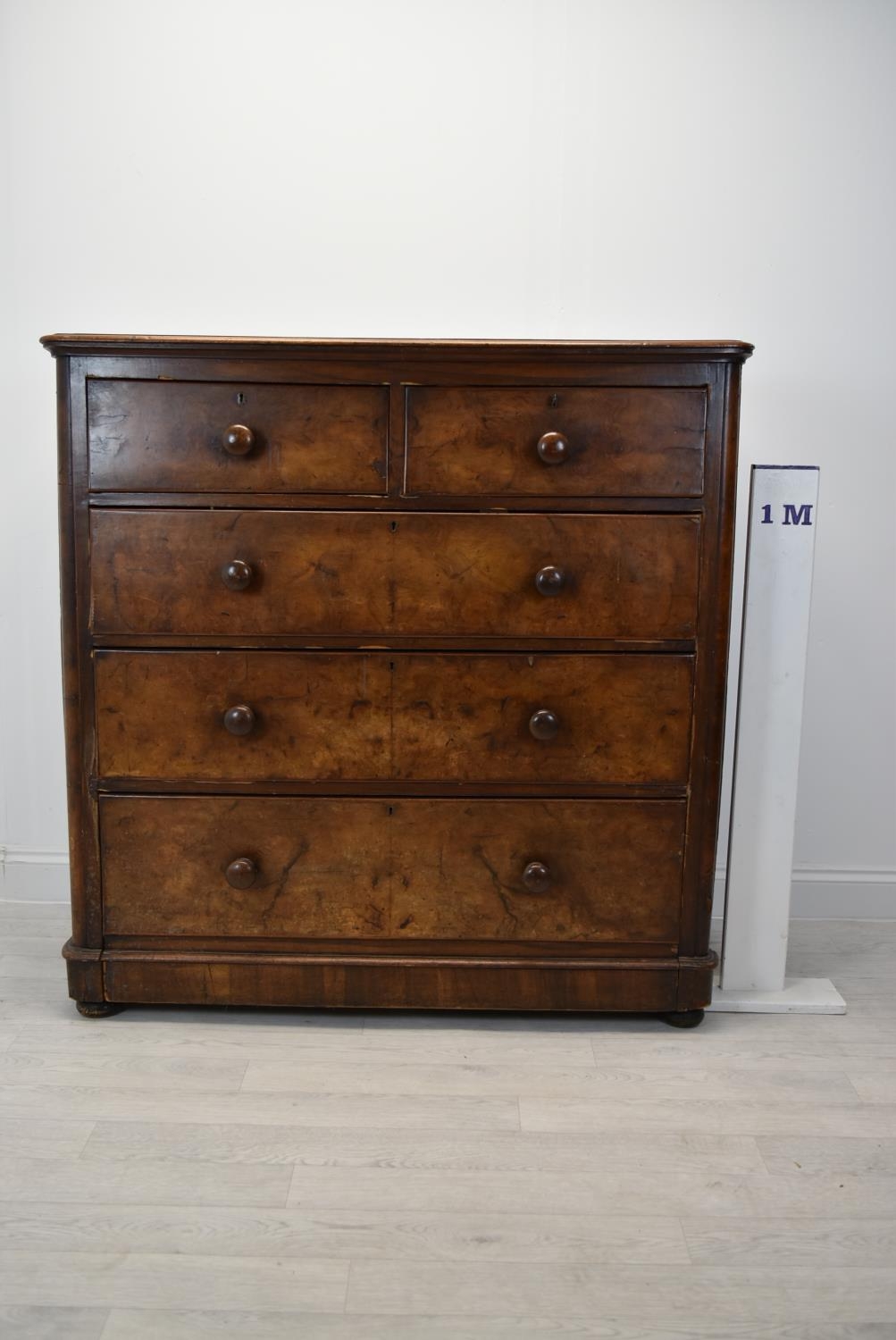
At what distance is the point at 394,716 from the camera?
201 centimetres

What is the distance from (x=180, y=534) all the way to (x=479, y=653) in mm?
612

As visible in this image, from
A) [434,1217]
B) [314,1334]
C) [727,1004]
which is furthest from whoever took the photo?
[727,1004]

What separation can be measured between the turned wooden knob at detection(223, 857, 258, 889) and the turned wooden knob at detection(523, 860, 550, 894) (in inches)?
21.0

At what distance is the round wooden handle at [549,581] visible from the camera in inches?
76.4

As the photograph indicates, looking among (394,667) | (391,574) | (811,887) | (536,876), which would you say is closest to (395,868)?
(536,876)

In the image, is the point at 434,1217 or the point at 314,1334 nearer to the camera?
the point at 314,1334

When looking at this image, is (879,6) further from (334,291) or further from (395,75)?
(334,291)

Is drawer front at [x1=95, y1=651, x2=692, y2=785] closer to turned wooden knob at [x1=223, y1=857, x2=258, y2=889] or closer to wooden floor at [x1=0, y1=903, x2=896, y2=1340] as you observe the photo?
turned wooden knob at [x1=223, y1=857, x2=258, y2=889]

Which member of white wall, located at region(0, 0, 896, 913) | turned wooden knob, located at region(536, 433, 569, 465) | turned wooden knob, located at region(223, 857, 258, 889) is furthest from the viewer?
white wall, located at region(0, 0, 896, 913)

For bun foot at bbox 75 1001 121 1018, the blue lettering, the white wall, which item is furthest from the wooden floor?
the white wall

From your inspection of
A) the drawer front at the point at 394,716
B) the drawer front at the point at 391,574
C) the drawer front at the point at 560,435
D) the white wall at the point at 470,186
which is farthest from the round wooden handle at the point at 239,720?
the white wall at the point at 470,186

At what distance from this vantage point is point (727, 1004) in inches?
86.8

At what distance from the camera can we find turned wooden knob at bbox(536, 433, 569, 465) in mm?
1898

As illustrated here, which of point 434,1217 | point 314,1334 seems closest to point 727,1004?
point 434,1217
